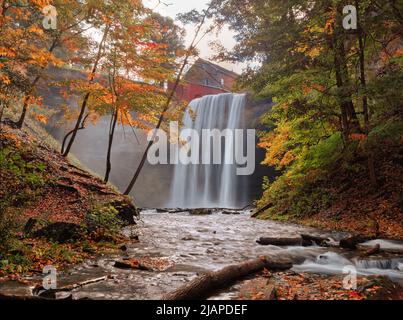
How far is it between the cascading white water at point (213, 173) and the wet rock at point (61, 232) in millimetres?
21719

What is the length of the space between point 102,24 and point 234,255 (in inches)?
408

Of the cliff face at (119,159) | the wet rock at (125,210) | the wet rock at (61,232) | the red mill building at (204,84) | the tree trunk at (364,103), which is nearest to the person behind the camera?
the wet rock at (61,232)

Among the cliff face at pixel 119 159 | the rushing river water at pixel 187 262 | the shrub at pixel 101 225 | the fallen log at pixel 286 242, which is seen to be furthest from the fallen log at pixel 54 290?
the cliff face at pixel 119 159

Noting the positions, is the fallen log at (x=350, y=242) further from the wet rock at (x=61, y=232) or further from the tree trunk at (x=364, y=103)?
the wet rock at (x=61, y=232)

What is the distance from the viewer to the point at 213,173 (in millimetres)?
30891

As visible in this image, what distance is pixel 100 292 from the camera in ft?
15.1

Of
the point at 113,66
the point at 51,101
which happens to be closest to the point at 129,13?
the point at 113,66

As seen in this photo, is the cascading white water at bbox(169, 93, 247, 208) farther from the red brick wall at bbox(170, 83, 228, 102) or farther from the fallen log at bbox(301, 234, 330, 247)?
the fallen log at bbox(301, 234, 330, 247)

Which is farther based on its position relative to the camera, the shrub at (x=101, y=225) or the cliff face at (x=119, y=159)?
the cliff face at (x=119, y=159)

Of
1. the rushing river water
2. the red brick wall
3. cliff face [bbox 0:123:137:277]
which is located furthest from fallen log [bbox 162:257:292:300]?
the red brick wall

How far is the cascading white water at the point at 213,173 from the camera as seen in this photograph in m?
29.3

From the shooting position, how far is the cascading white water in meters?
29.3

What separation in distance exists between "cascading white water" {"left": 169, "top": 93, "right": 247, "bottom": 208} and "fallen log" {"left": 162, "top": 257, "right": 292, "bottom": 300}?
884 inches

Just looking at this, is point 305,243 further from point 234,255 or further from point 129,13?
point 129,13
